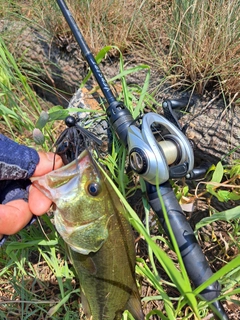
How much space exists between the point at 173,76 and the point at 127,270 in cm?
127

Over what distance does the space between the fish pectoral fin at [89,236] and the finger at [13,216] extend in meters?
0.23

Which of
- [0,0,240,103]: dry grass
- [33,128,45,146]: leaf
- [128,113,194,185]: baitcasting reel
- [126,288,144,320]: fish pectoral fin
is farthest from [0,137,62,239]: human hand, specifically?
[0,0,240,103]: dry grass

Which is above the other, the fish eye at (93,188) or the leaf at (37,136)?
the leaf at (37,136)

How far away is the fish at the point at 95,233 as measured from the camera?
4.76 feet

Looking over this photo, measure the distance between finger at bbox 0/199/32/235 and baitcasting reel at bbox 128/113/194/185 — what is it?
0.54 meters

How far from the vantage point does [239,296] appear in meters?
2.02

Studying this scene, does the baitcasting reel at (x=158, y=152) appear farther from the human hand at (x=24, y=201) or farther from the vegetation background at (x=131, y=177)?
the human hand at (x=24, y=201)

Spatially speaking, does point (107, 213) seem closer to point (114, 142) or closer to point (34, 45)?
point (114, 142)

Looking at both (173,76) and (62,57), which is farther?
(62,57)

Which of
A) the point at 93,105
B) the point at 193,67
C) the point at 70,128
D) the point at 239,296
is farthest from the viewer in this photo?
the point at 93,105

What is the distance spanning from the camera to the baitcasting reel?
4.94 feet

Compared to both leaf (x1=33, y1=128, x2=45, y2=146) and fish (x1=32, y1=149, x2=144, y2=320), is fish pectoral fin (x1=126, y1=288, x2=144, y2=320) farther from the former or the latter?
leaf (x1=33, y1=128, x2=45, y2=146)

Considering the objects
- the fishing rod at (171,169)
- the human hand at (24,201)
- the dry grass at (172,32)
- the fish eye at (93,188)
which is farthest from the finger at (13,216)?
the dry grass at (172,32)

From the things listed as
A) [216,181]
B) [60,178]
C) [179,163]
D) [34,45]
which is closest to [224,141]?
[216,181]
